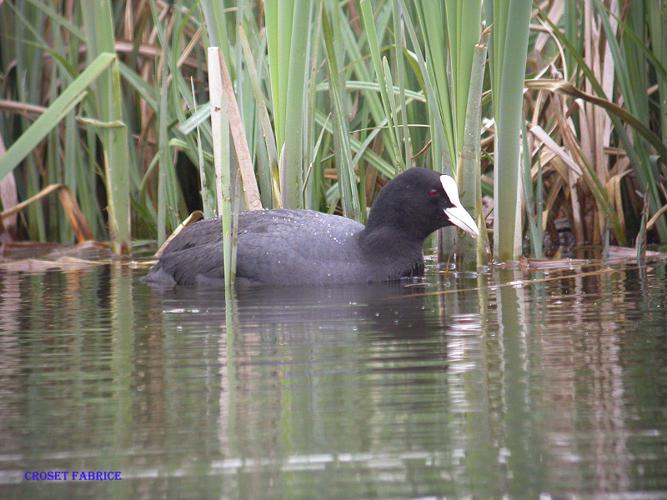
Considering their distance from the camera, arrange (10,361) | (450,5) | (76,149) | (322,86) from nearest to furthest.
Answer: (10,361), (450,5), (322,86), (76,149)

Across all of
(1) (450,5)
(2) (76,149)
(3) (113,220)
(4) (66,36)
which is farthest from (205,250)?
(4) (66,36)

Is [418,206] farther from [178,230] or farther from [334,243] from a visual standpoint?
[178,230]

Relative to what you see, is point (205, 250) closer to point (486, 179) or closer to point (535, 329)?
point (486, 179)

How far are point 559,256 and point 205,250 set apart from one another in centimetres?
173

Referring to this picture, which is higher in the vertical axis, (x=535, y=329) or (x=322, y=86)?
(x=322, y=86)

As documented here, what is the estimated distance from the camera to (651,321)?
155 inches

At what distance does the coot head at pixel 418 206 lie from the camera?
5.47 meters

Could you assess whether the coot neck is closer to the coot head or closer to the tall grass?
the coot head

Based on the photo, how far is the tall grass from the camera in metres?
5.31

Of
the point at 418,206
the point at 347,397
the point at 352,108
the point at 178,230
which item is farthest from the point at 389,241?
the point at 347,397

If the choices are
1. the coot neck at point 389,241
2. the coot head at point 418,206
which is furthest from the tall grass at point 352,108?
the coot neck at point 389,241

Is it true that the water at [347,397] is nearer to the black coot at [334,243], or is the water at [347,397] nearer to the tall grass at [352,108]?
the black coot at [334,243]

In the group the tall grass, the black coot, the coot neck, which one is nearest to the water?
the black coot

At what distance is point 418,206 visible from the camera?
18.6ft
